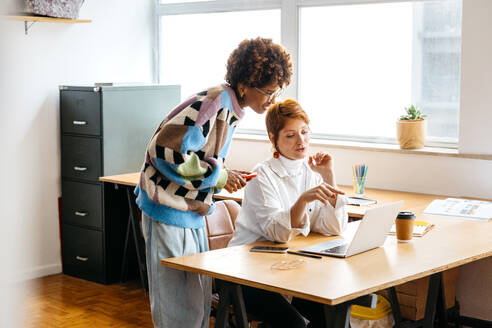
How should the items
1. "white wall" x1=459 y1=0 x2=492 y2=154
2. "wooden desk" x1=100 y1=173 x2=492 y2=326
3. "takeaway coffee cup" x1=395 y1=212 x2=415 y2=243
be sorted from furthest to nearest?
"white wall" x1=459 y1=0 x2=492 y2=154 < "takeaway coffee cup" x1=395 y1=212 x2=415 y2=243 < "wooden desk" x1=100 y1=173 x2=492 y2=326

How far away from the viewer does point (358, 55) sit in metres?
4.02

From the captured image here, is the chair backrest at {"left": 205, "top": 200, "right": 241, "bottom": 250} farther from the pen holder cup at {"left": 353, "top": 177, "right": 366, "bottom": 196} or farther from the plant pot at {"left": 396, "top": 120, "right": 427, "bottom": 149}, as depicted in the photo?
the plant pot at {"left": 396, "top": 120, "right": 427, "bottom": 149}

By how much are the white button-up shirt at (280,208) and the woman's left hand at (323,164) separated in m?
0.02

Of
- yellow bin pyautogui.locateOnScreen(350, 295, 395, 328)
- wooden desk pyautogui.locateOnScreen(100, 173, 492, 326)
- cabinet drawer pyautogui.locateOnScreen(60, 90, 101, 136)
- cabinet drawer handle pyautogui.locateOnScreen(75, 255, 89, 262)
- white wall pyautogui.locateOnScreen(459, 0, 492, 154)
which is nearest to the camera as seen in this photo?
wooden desk pyautogui.locateOnScreen(100, 173, 492, 326)

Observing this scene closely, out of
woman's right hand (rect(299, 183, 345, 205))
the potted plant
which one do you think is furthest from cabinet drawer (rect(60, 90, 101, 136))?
woman's right hand (rect(299, 183, 345, 205))

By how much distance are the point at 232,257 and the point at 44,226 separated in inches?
109

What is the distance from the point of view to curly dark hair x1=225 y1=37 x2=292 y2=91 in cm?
213

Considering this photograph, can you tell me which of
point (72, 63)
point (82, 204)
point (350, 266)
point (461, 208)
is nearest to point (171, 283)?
point (350, 266)

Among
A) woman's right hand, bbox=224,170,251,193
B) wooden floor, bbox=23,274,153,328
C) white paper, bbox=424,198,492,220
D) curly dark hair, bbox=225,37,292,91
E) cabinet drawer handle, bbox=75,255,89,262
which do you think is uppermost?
curly dark hair, bbox=225,37,292,91

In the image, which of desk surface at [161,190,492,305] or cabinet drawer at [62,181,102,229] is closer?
desk surface at [161,190,492,305]

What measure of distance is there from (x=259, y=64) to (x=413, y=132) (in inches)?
68.9

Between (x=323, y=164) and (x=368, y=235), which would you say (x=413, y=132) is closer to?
(x=323, y=164)

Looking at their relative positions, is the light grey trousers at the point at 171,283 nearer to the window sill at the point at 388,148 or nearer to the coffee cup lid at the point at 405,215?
the coffee cup lid at the point at 405,215

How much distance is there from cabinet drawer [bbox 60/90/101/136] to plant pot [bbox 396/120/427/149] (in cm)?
197
